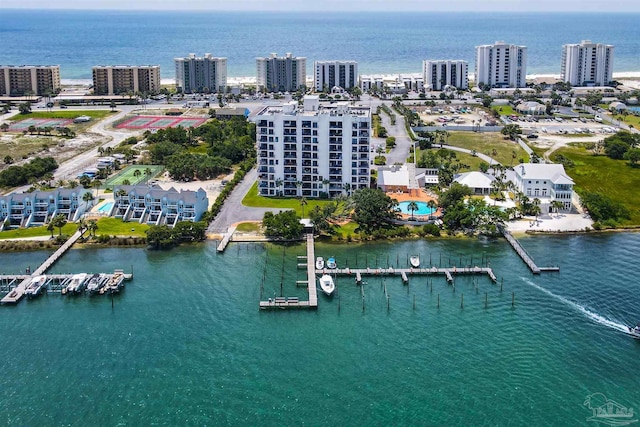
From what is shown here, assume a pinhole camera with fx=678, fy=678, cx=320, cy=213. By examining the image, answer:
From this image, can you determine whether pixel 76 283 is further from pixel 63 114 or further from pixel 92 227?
pixel 63 114

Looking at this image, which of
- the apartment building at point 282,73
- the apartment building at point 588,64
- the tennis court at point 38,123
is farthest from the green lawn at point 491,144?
the tennis court at point 38,123

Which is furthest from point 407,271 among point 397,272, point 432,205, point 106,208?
point 106,208

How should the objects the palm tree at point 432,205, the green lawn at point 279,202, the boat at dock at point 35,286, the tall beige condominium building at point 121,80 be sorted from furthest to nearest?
the tall beige condominium building at point 121,80 < the green lawn at point 279,202 < the palm tree at point 432,205 < the boat at dock at point 35,286

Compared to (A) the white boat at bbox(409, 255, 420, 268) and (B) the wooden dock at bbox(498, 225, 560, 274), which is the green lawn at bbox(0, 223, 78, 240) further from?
(B) the wooden dock at bbox(498, 225, 560, 274)

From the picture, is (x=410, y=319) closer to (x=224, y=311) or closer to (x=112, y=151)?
(x=224, y=311)

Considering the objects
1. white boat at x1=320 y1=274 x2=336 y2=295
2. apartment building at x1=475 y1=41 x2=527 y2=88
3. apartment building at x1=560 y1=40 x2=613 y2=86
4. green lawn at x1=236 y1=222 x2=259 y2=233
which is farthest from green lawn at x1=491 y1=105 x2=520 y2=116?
white boat at x1=320 y1=274 x2=336 y2=295

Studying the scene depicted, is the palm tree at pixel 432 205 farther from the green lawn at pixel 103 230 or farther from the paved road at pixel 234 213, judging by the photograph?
the green lawn at pixel 103 230

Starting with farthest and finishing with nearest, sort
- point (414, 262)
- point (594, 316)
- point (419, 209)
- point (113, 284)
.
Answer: point (419, 209) < point (414, 262) < point (113, 284) < point (594, 316)
